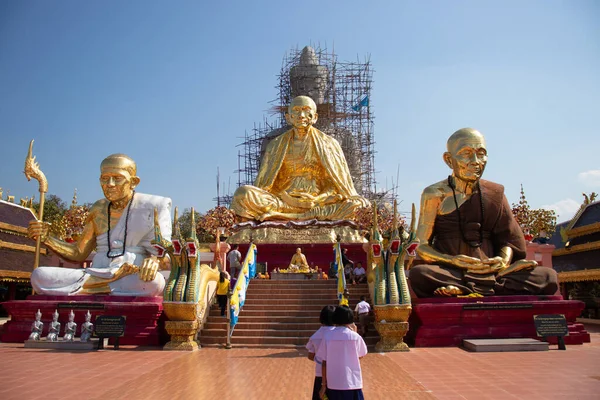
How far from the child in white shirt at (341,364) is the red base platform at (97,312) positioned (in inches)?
276

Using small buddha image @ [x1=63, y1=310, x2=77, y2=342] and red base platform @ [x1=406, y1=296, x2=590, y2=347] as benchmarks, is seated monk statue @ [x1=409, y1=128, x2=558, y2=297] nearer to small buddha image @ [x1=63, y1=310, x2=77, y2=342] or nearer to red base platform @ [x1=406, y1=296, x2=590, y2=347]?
red base platform @ [x1=406, y1=296, x2=590, y2=347]

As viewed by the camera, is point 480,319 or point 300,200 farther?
point 300,200

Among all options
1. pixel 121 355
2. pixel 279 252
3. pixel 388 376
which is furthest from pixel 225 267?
pixel 388 376

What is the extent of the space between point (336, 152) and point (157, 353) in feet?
40.1

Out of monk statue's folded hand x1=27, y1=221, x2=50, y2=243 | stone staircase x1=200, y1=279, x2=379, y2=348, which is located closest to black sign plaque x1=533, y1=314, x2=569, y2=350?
stone staircase x1=200, y1=279, x2=379, y2=348

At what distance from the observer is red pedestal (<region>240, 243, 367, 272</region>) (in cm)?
1820

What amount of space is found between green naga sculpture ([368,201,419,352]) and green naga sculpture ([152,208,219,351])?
11.0 feet

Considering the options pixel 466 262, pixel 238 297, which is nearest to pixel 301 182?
pixel 238 297

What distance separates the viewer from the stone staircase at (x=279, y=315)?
1062 centimetres

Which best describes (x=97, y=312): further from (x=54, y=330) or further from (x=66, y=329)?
(x=54, y=330)

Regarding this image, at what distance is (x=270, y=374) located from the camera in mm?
7348

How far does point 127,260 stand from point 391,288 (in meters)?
5.37

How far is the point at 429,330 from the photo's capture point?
10344 mm

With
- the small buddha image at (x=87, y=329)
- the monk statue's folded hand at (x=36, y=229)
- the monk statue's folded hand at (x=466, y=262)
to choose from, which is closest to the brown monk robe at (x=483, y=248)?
the monk statue's folded hand at (x=466, y=262)
